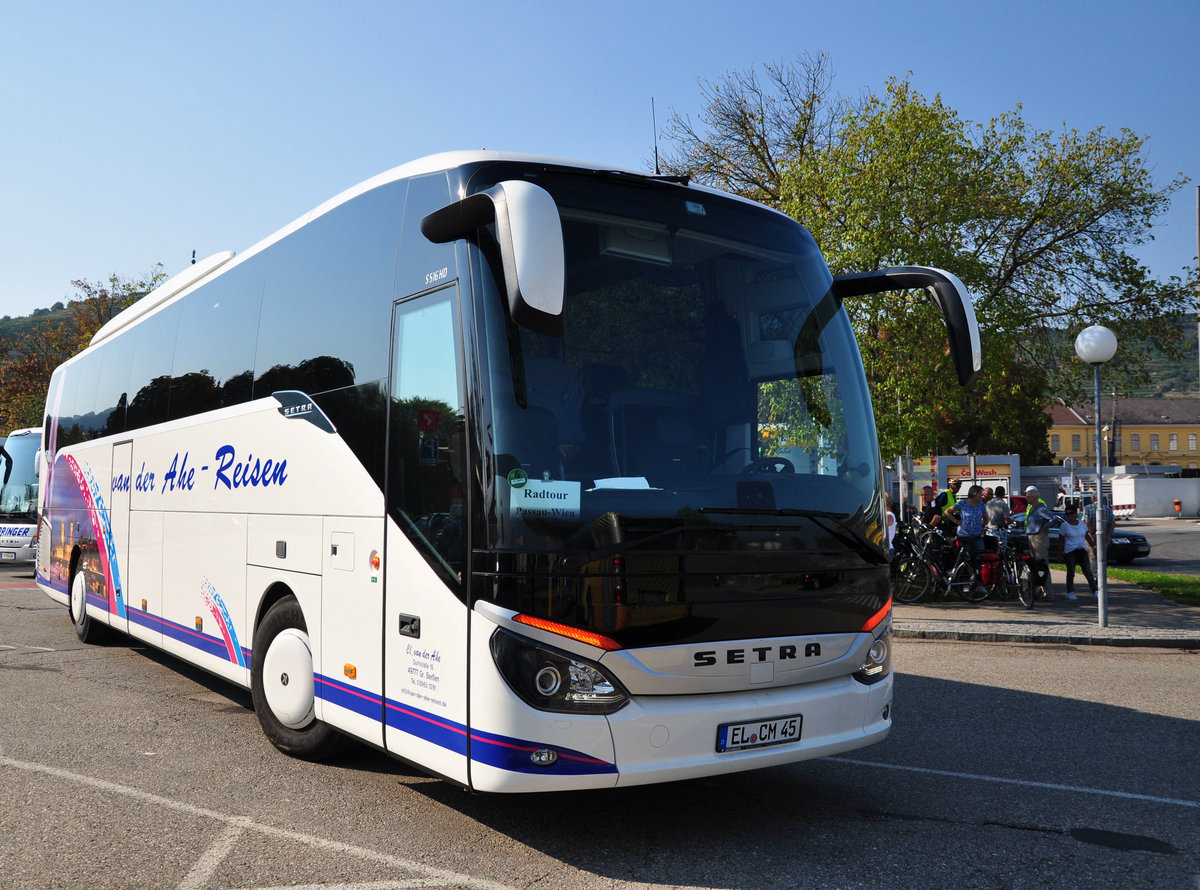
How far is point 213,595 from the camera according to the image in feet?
23.2

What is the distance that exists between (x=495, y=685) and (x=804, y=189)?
15.9 m

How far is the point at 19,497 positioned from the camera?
21516 millimetres

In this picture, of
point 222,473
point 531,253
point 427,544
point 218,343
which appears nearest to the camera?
point 531,253

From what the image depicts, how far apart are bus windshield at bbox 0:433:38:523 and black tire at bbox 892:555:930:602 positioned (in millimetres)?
17350

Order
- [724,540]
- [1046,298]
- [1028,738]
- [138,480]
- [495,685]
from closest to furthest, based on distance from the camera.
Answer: [495,685] → [724,540] → [1028,738] → [138,480] → [1046,298]

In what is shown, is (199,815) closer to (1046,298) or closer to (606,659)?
(606,659)

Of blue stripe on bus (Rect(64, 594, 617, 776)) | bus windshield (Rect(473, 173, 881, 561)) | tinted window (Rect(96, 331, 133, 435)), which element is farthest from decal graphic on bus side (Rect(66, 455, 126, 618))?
bus windshield (Rect(473, 173, 881, 561))

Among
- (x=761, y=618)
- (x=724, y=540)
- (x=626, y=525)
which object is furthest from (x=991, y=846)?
(x=626, y=525)

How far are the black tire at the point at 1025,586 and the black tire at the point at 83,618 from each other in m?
12.3

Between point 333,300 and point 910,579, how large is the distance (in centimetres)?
1263

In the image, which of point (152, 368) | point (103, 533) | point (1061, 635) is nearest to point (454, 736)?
point (152, 368)

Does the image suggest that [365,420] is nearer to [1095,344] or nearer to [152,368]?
[152,368]

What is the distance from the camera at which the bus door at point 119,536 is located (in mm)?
9094

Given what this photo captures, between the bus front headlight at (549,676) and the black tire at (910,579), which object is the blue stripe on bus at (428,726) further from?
the black tire at (910,579)
